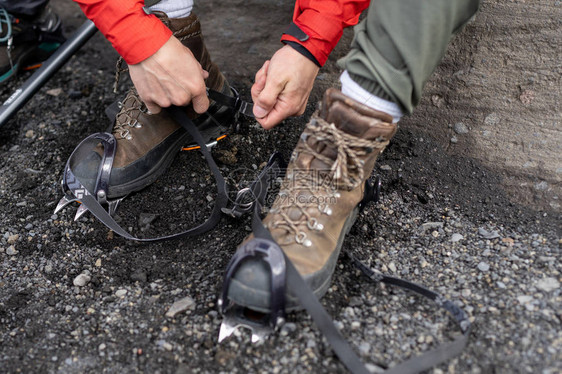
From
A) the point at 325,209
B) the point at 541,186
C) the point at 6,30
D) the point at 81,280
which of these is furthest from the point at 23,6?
the point at 541,186

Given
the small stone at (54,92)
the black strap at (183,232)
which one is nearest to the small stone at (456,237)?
the black strap at (183,232)

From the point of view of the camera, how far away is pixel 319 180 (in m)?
1.45

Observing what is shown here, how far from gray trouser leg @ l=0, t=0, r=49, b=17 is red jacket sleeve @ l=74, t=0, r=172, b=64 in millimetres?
1245

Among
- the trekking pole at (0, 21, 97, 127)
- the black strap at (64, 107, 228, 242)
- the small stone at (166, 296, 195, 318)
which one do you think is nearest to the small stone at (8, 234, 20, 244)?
the black strap at (64, 107, 228, 242)

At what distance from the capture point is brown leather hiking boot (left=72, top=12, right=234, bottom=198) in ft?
5.90

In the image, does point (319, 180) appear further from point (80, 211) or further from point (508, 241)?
point (80, 211)

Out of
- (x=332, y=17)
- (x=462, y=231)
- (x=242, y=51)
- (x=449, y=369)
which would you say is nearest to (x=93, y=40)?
(x=242, y=51)

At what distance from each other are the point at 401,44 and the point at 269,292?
0.77 meters

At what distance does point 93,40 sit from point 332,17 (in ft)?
7.05

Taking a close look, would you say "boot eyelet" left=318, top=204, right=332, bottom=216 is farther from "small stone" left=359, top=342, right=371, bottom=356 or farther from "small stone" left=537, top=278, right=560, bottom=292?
"small stone" left=537, top=278, right=560, bottom=292

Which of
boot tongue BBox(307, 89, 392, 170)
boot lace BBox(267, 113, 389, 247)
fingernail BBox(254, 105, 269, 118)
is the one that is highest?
boot tongue BBox(307, 89, 392, 170)

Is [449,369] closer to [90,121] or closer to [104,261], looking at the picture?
[104,261]

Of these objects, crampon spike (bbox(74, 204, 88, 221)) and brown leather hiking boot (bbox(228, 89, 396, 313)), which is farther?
crampon spike (bbox(74, 204, 88, 221))

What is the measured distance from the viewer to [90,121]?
94.8 inches
